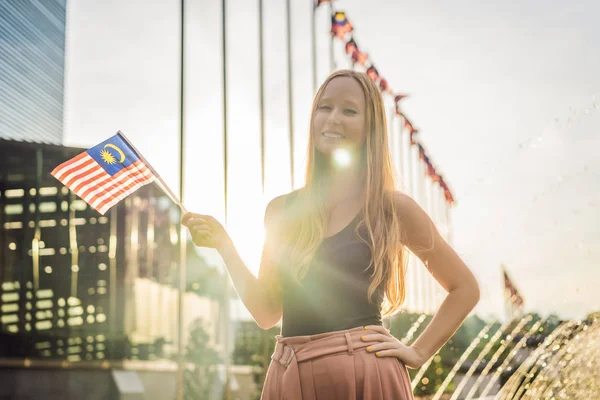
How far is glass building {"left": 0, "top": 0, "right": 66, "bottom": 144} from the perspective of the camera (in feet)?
158

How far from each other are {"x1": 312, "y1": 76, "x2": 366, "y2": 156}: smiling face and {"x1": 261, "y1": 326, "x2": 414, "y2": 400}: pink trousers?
58 centimetres

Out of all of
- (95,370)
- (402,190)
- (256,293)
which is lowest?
(95,370)

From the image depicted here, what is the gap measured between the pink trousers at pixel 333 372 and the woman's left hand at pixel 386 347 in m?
0.01

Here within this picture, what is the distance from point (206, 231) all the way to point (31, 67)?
186ft

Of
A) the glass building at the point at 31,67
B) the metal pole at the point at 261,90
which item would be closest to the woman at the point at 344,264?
the metal pole at the point at 261,90

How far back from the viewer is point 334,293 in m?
1.79

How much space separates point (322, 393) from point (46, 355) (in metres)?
26.8

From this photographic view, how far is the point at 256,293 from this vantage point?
2012mm

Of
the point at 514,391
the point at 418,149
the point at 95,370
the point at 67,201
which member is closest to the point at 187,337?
the point at 95,370

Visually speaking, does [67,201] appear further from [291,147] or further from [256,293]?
[256,293]

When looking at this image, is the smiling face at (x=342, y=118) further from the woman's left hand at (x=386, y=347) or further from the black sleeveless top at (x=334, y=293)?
the woman's left hand at (x=386, y=347)

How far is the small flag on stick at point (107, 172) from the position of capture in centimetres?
265

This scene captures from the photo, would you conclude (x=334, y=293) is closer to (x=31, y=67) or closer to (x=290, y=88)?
(x=290, y=88)

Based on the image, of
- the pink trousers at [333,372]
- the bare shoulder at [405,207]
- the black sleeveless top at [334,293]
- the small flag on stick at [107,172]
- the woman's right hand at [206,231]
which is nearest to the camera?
the pink trousers at [333,372]
